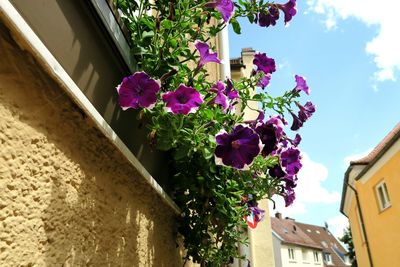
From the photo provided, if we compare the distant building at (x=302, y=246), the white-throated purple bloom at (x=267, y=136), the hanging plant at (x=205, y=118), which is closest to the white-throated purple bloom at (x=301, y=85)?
the hanging plant at (x=205, y=118)

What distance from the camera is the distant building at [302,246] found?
36031 millimetres

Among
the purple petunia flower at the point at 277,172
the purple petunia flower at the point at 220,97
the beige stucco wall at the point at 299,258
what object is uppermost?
the beige stucco wall at the point at 299,258

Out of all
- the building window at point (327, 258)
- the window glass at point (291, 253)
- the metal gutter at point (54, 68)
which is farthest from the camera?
the building window at point (327, 258)

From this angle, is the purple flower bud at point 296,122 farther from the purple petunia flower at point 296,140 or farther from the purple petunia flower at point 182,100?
the purple petunia flower at point 182,100

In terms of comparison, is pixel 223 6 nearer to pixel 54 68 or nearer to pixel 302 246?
pixel 54 68

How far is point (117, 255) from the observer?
1641 millimetres

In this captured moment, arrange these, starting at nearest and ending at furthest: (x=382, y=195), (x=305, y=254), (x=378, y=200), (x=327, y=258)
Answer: (x=382, y=195)
(x=378, y=200)
(x=305, y=254)
(x=327, y=258)

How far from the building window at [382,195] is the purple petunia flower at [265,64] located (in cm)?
1260

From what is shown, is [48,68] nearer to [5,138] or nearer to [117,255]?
[5,138]

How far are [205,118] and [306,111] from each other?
97cm

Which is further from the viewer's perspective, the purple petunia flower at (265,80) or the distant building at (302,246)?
the distant building at (302,246)

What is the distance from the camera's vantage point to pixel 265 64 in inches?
105

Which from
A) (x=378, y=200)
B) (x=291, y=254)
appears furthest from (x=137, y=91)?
(x=291, y=254)

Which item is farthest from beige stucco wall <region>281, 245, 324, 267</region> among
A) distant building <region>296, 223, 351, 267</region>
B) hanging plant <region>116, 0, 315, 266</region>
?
hanging plant <region>116, 0, 315, 266</region>
